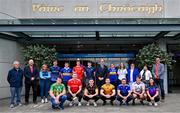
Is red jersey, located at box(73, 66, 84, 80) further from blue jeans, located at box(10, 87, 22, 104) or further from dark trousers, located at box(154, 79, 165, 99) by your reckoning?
dark trousers, located at box(154, 79, 165, 99)

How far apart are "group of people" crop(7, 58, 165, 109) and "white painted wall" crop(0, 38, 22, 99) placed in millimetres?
3059

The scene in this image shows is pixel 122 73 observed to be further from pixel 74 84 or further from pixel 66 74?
pixel 74 84

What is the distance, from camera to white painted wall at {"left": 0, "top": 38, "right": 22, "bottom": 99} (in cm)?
1822

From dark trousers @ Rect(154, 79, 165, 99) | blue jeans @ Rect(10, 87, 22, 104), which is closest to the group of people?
blue jeans @ Rect(10, 87, 22, 104)

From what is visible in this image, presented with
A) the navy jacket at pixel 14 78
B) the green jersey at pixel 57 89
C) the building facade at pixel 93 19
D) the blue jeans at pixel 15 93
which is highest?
the building facade at pixel 93 19

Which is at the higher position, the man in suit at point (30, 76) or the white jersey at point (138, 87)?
the man in suit at point (30, 76)

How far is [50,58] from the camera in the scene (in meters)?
18.8

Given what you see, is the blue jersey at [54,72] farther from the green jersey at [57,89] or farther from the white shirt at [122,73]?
the white shirt at [122,73]

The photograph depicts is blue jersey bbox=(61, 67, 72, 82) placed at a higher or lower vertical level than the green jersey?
higher

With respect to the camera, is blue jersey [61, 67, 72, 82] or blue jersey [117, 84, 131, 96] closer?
blue jersey [117, 84, 131, 96]

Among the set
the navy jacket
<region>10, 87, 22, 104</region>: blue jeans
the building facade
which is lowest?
<region>10, 87, 22, 104</region>: blue jeans

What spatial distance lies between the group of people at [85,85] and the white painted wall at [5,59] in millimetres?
3059

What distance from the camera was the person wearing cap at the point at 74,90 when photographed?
1455 centimetres

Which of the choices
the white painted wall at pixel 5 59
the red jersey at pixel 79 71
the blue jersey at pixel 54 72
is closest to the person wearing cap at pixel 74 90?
the red jersey at pixel 79 71
